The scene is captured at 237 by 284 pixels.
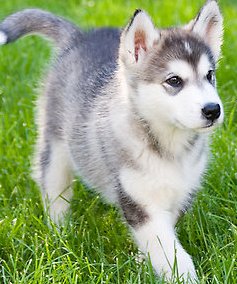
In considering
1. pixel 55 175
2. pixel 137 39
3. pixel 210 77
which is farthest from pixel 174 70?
pixel 55 175

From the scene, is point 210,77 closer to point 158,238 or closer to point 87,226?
point 158,238

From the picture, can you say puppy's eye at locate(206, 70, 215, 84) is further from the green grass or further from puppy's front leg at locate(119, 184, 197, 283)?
the green grass

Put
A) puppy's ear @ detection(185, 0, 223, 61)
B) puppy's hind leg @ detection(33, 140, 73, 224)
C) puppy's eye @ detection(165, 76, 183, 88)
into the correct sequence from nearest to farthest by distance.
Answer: puppy's eye @ detection(165, 76, 183, 88) < puppy's ear @ detection(185, 0, 223, 61) < puppy's hind leg @ detection(33, 140, 73, 224)

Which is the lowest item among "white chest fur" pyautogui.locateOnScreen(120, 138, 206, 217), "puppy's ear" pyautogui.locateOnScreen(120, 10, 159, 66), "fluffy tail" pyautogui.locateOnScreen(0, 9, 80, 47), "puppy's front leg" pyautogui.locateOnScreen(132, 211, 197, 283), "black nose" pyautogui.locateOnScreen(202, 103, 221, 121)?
"puppy's front leg" pyautogui.locateOnScreen(132, 211, 197, 283)

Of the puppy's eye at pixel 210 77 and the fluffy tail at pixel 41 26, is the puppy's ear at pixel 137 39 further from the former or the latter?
the fluffy tail at pixel 41 26

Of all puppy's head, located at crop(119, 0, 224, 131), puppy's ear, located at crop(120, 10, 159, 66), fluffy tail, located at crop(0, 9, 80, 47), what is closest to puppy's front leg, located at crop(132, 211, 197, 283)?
puppy's head, located at crop(119, 0, 224, 131)

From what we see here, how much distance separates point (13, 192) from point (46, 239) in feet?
2.99

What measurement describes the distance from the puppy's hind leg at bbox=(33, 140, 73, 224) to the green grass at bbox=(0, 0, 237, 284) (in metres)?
0.09

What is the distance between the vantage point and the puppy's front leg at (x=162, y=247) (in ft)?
12.6

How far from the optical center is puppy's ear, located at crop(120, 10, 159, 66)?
3.96 m

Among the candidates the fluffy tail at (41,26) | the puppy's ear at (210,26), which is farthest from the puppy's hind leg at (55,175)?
the puppy's ear at (210,26)

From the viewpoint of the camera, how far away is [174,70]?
3861mm

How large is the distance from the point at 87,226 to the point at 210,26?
51.6 inches

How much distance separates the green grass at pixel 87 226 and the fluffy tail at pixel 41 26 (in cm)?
81
